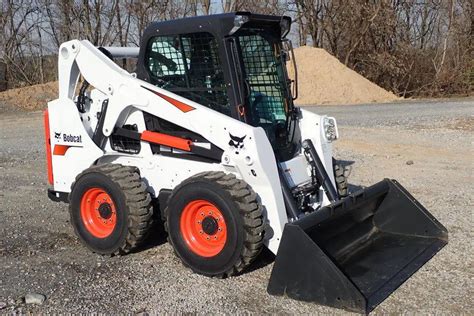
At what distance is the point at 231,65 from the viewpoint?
504cm

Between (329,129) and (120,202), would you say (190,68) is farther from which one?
(329,129)

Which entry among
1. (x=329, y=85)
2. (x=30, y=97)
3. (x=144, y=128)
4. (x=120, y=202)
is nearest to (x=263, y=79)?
(x=144, y=128)

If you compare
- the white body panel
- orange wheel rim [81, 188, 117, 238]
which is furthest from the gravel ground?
the white body panel

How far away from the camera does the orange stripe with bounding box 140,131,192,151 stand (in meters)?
5.14

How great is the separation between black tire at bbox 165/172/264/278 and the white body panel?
0.20 metres

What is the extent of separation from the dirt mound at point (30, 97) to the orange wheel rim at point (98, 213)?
19.3 metres

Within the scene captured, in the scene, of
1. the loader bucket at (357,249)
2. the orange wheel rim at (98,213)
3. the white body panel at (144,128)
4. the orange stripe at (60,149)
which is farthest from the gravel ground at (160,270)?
the orange stripe at (60,149)

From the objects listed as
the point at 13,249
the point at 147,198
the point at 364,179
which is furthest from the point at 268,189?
the point at 364,179

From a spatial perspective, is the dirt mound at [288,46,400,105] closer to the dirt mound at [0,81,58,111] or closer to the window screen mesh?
the dirt mound at [0,81,58,111]

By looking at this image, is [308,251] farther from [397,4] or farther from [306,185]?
[397,4]

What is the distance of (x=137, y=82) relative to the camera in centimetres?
531

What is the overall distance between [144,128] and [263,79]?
1.25 m

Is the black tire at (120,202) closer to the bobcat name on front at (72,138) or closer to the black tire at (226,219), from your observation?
the black tire at (226,219)

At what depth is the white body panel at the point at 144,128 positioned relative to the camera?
15.5 feet
